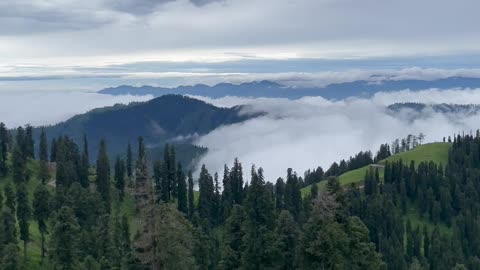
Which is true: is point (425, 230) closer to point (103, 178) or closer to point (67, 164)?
point (103, 178)

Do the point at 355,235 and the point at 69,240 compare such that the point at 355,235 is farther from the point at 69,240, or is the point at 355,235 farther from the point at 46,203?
the point at 46,203

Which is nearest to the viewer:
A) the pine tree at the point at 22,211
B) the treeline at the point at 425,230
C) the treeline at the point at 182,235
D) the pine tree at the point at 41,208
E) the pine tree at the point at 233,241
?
the treeline at the point at 182,235

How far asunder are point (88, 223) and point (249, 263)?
225ft

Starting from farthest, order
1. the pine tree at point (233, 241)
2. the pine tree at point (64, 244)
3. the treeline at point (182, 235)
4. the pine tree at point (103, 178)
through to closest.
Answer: the pine tree at point (103, 178), the pine tree at point (64, 244), the pine tree at point (233, 241), the treeline at point (182, 235)

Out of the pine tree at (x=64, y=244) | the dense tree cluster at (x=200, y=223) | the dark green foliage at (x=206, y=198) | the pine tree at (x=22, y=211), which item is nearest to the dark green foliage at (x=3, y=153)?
the dense tree cluster at (x=200, y=223)

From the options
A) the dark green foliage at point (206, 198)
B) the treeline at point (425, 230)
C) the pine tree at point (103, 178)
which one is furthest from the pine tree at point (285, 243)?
the dark green foliage at point (206, 198)

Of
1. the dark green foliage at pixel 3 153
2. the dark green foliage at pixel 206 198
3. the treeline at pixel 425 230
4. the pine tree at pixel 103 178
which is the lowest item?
the treeline at pixel 425 230

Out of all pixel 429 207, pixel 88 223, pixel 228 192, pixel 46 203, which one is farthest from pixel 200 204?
pixel 429 207

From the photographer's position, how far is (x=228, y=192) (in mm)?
175125

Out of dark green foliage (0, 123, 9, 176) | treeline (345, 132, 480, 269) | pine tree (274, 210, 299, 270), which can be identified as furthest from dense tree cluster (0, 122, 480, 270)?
dark green foliage (0, 123, 9, 176)

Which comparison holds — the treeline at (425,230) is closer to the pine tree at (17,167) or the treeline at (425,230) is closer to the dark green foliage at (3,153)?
the pine tree at (17,167)

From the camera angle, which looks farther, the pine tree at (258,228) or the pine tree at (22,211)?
the pine tree at (22,211)

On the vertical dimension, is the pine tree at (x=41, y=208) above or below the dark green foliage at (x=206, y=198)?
above

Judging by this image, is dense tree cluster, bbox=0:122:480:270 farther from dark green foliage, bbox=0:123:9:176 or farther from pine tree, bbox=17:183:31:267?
dark green foliage, bbox=0:123:9:176
